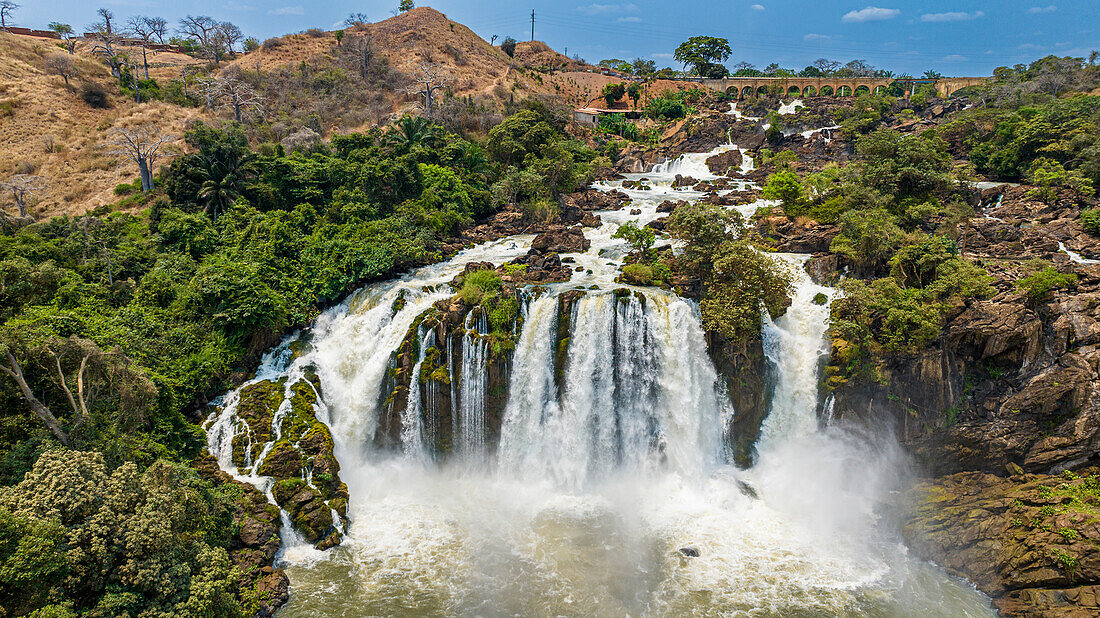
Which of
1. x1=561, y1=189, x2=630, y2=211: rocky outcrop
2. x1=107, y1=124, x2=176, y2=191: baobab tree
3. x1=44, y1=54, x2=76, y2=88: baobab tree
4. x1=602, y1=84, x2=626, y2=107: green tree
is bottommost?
x1=561, y1=189, x2=630, y2=211: rocky outcrop

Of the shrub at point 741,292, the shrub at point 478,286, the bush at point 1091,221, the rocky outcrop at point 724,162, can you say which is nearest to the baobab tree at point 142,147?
the shrub at point 478,286

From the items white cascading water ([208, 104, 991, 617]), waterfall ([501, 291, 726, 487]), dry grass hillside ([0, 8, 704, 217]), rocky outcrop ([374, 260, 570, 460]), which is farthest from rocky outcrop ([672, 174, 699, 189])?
rocky outcrop ([374, 260, 570, 460])

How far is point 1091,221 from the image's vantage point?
69.1ft

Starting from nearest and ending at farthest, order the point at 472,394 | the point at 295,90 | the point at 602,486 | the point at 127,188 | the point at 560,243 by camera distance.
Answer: the point at 602,486 → the point at 472,394 → the point at 560,243 → the point at 127,188 → the point at 295,90

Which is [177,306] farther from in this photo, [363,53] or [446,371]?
[363,53]

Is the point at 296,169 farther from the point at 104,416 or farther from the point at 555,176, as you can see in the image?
the point at 104,416

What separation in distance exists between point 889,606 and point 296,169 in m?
31.7

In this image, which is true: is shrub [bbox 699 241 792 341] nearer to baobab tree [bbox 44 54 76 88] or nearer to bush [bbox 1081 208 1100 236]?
bush [bbox 1081 208 1100 236]

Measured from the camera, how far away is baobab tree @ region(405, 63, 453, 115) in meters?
47.1

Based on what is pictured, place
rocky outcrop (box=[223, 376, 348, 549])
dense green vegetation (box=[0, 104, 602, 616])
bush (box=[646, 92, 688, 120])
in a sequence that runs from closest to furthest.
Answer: dense green vegetation (box=[0, 104, 602, 616])
rocky outcrop (box=[223, 376, 348, 549])
bush (box=[646, 92, 688, 120])

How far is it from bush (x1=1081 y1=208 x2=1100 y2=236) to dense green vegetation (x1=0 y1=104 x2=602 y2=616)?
23.7 metres

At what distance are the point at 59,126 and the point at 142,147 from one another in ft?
19.9

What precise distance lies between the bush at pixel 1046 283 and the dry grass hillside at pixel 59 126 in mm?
43303

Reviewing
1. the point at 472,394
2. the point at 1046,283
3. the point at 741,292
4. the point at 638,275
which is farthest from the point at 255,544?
the point at 1046,283
